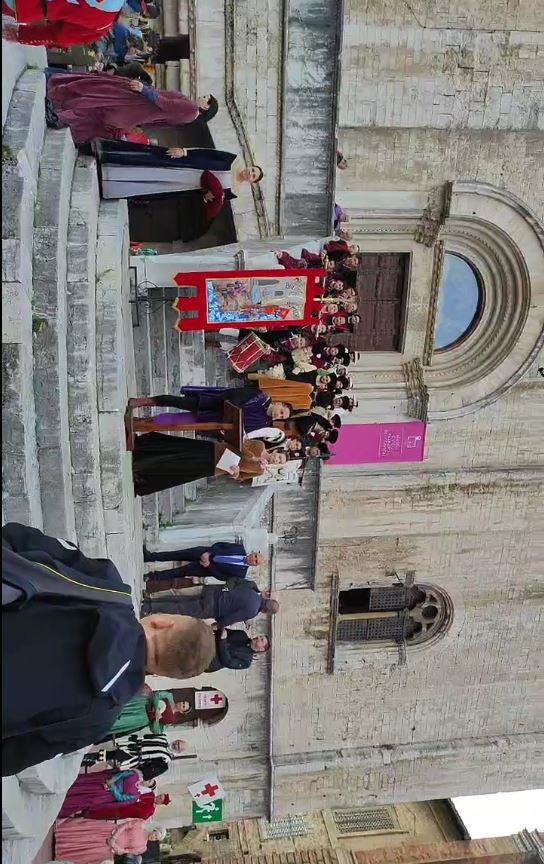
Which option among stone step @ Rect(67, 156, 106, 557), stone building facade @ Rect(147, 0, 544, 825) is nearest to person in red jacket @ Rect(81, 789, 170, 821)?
stone building facade @ Rect(147, 0, 544, 825)

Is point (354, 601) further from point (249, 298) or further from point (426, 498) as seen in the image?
point (249, 298)

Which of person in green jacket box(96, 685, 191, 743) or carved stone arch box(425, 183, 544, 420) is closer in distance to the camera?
person in green jacket box(96, 685, 191, 743)

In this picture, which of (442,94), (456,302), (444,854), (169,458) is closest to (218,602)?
(169,458)

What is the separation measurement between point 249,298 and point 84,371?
2572mm

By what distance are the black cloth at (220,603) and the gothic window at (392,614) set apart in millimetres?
5112

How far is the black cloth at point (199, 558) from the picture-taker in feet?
27.0

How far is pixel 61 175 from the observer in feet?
17.9

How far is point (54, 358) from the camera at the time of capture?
5086mm

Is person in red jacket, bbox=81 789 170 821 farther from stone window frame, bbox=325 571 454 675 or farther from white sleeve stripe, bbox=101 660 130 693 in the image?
white sleeve stripe, bbox=101 660 130 693

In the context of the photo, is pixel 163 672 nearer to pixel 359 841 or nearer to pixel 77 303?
pixel 77 303

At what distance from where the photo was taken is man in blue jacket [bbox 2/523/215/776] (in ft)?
8.66

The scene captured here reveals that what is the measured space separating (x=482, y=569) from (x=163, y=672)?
1023 centimetres

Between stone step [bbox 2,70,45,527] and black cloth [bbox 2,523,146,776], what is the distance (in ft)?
5.36

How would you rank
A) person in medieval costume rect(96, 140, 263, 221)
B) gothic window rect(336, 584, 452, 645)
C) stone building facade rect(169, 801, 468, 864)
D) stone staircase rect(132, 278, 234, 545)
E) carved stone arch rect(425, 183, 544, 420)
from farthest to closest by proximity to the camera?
1. stone building facade rect(169, 801, 468, 864)
2. gothic window rect(336, 584, 452, 645)
3. carved stone arch rect(425, 183, 544, 420)
4. stone staircase rect(132, 278, 234, 545)
5. person in medieval costume rect(96, 140, 263, 221)
